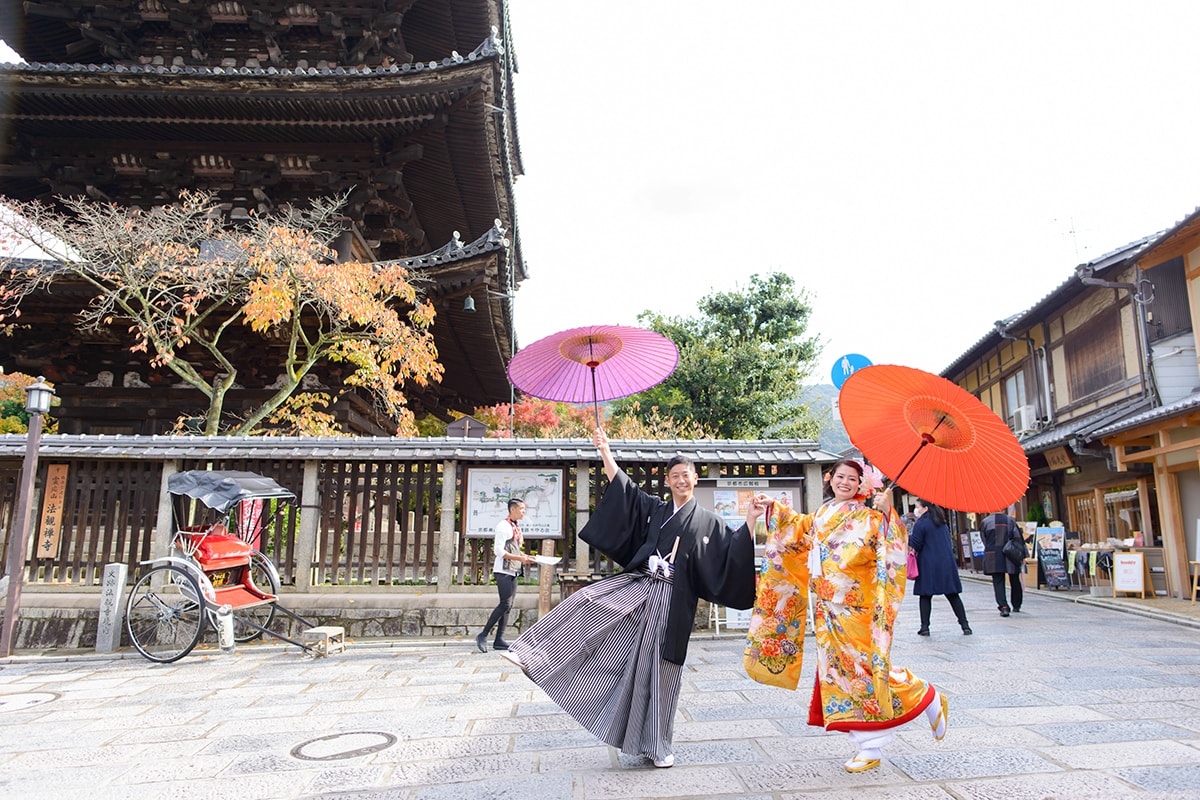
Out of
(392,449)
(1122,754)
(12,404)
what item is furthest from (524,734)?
(12,404)

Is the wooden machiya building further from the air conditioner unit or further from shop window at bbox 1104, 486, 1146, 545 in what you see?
the air conditioner unit

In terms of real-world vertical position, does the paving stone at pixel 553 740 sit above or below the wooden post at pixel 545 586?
below

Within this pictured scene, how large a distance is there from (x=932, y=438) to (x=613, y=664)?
2178 millimetres

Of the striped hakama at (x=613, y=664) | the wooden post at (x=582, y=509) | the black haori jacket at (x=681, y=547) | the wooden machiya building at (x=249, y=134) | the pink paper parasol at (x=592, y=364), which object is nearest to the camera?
the striped hakama at (x=613, y=664)

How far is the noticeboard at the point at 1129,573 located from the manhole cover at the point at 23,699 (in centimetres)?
1549

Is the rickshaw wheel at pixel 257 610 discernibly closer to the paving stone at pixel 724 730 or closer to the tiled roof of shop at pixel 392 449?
the tiled roof of shop at pixel 392 449

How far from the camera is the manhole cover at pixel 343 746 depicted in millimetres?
4281

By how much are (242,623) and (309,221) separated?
19.8 ft

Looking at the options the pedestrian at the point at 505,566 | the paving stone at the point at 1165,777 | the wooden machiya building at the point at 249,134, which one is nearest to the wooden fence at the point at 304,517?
the pedestrian at the point at 505,566

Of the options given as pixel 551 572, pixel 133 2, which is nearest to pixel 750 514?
pixel 551 572

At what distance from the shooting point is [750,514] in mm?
4062

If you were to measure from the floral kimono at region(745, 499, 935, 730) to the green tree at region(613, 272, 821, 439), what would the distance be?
2363 cm

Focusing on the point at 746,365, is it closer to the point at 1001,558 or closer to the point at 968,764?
the point at 1001,558

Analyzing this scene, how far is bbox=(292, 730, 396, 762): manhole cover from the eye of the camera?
4281 millimetres
